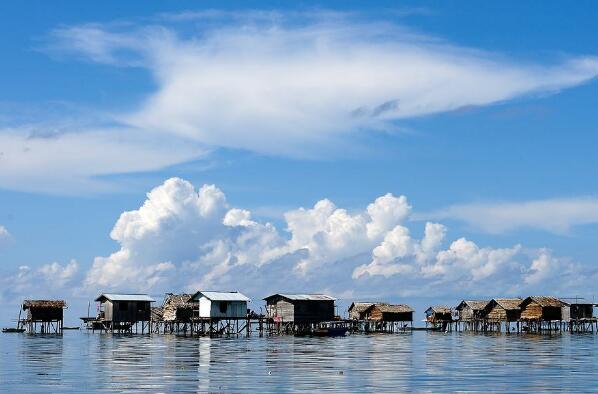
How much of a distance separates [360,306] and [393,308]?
6.38 m

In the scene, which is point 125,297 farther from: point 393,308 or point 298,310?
point 393,308

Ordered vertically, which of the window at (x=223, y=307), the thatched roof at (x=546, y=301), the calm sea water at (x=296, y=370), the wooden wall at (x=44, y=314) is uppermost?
the thatched roof at (x=546, y=301)

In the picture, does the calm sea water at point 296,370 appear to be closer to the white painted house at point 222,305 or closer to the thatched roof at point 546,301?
the white painted house at point 222,305

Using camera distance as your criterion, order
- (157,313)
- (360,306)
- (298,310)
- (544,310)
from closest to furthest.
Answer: (298,310) < (157,313) < (544,310) < (360,306)

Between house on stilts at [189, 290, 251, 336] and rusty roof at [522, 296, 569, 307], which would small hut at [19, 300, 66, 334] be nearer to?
house on stilts at [189, 290, 251, 336]

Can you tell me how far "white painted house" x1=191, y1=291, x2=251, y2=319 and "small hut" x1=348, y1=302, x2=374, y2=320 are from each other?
1165 inches

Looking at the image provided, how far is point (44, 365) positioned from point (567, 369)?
104 ft

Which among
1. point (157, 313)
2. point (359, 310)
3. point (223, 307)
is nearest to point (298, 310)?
point (223, 307)

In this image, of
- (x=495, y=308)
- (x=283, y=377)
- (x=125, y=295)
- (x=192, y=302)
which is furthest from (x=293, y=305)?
(x=283, y=377)

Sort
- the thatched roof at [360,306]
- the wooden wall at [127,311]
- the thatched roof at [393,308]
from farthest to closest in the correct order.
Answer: the thatched roof at [360,306] → the thatched roof at [393,308] → the wooden wall at [127,311]

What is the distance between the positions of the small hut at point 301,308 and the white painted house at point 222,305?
6.60 metres

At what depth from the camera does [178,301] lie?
377ft

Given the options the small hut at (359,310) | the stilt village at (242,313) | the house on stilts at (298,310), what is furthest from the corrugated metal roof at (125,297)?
the small hut at (359,310)

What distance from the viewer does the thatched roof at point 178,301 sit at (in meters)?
114
